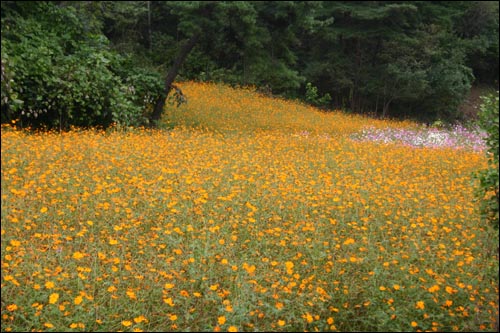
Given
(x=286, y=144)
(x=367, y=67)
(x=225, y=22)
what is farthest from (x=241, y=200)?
(x=367, y=67)

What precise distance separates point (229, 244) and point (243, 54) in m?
12.3

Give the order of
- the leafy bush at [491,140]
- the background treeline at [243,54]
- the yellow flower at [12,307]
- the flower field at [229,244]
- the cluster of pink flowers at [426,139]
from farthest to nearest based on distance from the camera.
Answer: the cluster of pink flowers at [426,139], the background treeline at [243,54], the leafy bush at [491,140], the flower field at [229,244], the yellow flower at [12,307]

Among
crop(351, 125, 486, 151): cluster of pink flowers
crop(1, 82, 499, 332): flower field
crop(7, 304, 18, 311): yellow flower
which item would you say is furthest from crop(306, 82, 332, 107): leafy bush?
crop(7, 304, 18, 311): yellow flower

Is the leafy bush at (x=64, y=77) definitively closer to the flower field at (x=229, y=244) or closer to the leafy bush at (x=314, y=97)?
the flower field at (x=229, y=244)

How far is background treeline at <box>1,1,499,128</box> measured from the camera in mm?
9039

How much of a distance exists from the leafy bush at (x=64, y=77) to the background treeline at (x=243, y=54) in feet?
0.09

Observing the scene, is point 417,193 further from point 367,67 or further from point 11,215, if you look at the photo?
point 367,67

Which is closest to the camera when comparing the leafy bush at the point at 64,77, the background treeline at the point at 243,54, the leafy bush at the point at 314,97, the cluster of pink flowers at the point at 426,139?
the leafy bush at the point at 64,77

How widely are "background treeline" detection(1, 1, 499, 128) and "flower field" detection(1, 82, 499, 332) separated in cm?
192

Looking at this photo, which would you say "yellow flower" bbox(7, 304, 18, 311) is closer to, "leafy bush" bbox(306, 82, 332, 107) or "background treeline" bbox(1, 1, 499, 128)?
"background treeline" bbox(1, 1, 499, 128)

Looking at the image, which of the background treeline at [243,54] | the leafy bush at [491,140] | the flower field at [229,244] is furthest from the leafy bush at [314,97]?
the leafy bush at [491,140]

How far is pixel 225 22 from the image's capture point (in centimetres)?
1162

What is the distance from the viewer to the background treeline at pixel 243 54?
29.7 feet

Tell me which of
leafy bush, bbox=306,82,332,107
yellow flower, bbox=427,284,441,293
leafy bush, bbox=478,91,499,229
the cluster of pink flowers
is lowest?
leafy bush, bbox=306,82,332,107
